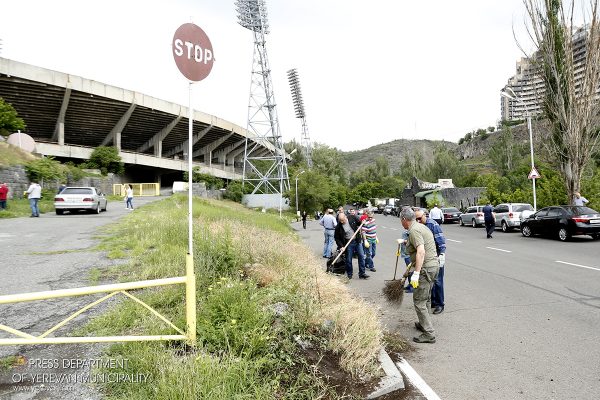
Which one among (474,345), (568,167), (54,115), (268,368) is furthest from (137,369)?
(54,115)

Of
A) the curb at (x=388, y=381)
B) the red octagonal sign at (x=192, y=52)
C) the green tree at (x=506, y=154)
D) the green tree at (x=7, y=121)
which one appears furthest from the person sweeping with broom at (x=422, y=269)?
the green tree at (x=506, y=154)

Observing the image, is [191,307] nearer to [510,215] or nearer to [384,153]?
[510,215]

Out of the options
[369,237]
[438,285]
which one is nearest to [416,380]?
[438,285]

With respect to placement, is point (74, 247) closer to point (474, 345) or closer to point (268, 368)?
point (268, 368)

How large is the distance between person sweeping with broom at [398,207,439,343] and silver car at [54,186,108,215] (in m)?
17.2

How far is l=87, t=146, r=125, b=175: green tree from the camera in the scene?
4116 centimetres

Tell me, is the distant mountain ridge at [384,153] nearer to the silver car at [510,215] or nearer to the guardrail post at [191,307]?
the silver car at [510,215]

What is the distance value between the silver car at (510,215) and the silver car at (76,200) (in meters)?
22.7

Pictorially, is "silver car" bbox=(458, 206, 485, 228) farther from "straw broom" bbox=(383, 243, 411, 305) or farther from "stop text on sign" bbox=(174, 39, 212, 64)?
"stop text on sign" bbox=(174, 39, 212, 64)

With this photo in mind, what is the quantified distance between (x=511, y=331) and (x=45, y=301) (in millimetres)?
6254

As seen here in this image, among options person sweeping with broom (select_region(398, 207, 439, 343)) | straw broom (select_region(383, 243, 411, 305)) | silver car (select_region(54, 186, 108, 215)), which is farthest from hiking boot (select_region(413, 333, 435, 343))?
silver car (select_region(54, 186, 108, 215))

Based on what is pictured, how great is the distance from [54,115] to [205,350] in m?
46.0

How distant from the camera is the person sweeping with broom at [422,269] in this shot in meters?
5.18

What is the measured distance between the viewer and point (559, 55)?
20375mm
